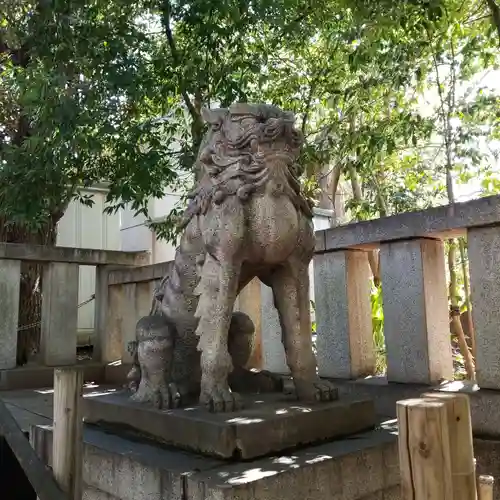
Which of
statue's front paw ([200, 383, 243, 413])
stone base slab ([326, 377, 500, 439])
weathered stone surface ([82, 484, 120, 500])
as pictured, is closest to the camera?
statue's front paw ([200, 383, 243, 413])

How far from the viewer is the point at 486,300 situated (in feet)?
10.6

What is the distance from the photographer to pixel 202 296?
2824 mm

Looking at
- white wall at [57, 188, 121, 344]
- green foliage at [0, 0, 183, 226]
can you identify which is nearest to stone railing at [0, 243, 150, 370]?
green foliage at [0, 0, 183, 226]

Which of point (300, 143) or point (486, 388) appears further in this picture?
point (486, 388)

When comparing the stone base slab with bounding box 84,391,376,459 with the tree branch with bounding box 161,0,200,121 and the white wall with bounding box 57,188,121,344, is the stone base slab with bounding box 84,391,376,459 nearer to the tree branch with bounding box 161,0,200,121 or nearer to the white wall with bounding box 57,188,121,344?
the tree branch with bounding box 161,0,200,121

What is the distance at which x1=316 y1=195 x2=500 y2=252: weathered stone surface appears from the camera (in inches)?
127

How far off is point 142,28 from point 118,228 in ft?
22.1

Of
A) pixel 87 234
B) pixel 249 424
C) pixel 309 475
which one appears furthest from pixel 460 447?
pixel 87 234

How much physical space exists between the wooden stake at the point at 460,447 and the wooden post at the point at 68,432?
1.58 m

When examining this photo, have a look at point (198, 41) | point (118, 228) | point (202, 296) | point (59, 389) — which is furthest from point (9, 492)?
point (118, 228)

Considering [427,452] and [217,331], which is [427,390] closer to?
[217,331]

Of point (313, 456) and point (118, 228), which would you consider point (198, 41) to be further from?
point (118, 228)

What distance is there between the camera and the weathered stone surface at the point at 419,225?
10.6 feet

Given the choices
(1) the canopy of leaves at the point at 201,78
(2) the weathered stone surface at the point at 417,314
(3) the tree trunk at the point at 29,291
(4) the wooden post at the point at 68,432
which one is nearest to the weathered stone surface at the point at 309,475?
(4) the wooden post at the point at 68,432
